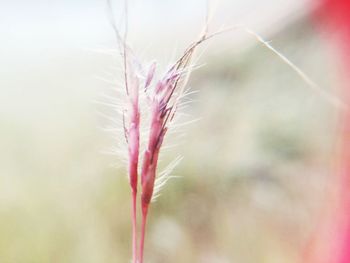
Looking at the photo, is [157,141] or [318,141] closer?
[157,141]

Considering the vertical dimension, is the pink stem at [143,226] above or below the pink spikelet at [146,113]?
below

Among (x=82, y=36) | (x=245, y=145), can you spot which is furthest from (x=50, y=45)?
(x=245, y=145)

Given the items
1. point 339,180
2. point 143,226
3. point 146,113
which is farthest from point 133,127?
point 339,180

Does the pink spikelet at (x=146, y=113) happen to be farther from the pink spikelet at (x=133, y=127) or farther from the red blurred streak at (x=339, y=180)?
the red blurred streak at (x=339, y=180)

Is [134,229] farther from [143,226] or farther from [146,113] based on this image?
Result: [146,113]

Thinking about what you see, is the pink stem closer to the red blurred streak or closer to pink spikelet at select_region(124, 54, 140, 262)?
pink spikelet at select_region(124, 54, 140, 262)

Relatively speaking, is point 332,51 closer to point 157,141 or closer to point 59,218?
point 157,141

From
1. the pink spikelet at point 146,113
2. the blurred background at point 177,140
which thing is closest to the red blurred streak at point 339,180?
the blurred background at point 177,140
